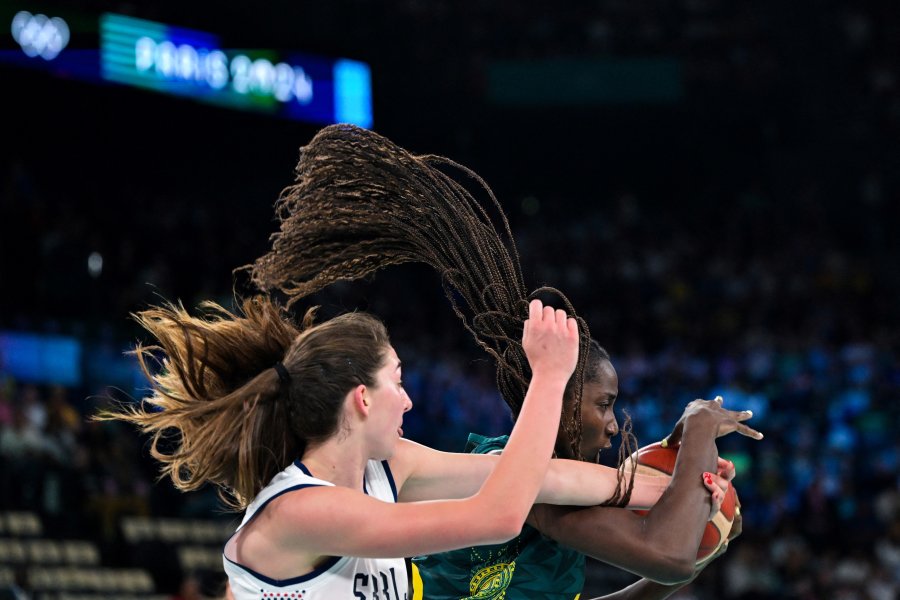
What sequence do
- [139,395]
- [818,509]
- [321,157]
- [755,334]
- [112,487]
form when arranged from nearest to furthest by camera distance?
[321,157]
[112,487]
[139,395]
[818,509]
[755,334]

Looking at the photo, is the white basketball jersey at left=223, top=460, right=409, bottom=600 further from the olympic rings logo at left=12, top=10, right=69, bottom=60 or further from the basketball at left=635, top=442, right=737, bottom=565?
the olympic rings logo at left=12, top=10, right=69, bottom=60

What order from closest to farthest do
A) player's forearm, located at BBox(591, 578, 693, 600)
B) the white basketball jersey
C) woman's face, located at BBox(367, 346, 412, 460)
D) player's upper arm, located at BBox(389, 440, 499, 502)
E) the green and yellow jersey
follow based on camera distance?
the white basketball jersey < woman's face, located at BBox(367, 346, 412, 460) < player's upper arm, located at BBox(389, 440, 499, 502) < the green and yellow jersey < player's forearm, located at BBox(591, 578, 693, 600)

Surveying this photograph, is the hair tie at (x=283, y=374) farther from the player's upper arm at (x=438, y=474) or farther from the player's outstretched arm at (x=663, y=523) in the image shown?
the player's outstretched arm at (x=663, y=523)

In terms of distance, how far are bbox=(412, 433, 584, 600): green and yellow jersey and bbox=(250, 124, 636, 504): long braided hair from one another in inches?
10.4

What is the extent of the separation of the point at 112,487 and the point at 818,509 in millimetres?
6198

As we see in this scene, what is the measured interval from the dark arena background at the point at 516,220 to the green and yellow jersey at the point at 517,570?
116 inches

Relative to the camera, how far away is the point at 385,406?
281 cm

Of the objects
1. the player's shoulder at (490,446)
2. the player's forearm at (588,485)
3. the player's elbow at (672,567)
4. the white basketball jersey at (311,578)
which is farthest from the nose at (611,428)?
the white basketball jersey at (311,578)

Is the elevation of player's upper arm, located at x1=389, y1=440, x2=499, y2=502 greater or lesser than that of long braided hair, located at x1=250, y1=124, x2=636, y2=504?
lesser

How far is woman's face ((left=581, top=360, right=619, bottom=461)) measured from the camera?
323 cm

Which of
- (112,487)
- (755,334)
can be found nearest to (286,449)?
(112,487)

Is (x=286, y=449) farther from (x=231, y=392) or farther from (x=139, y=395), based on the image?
(x=139, y=395)

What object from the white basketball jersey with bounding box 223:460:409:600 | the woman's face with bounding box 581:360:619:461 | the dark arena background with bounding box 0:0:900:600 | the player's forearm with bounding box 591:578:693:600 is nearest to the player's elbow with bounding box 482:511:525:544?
the white basketball jersey with bounding box 223:460:409:600

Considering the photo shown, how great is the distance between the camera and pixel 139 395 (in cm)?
1024
